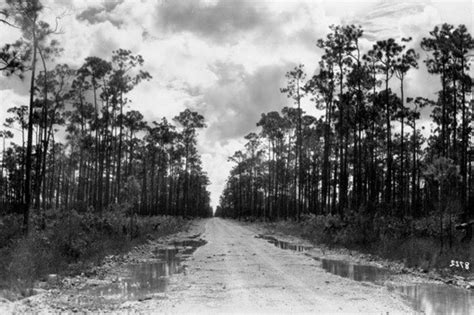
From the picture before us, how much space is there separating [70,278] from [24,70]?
Result: 9338mm

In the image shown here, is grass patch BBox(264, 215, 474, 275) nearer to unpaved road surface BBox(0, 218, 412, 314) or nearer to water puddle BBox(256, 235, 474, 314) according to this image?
water puddle BBox(256, 235, 474, 314)

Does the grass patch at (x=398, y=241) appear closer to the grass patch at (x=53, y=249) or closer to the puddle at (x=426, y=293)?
the puddle at (x=426, y=293)

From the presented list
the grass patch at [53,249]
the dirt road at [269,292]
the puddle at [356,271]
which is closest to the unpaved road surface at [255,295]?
the dirt road at [269,292]

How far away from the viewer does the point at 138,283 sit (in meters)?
11.4

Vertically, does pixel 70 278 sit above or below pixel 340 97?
below

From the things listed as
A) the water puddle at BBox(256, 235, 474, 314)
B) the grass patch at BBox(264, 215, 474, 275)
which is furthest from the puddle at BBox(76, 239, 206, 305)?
the grass patch at BBox(264, 215, 474, 275)

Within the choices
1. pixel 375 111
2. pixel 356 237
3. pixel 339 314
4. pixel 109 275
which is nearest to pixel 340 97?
pixel 375 111

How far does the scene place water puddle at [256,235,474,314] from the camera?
344 inches

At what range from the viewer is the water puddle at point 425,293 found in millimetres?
8734

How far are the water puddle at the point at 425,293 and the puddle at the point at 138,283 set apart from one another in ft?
17.0

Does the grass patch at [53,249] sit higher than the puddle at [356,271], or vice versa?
the grass patch at [53,249]

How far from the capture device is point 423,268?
14227 mm

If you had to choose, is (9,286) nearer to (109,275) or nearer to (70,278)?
(70,278)

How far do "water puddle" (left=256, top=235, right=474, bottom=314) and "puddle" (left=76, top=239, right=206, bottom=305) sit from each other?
17.0 feet
